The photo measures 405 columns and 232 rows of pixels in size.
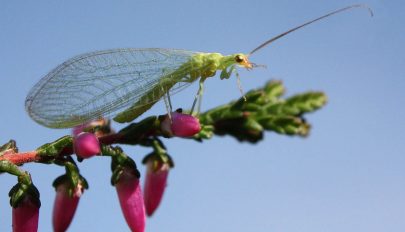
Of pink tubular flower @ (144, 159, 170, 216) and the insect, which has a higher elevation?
the insect

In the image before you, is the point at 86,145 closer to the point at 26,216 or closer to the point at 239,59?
the point at 26,216

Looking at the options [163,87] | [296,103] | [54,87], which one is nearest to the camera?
[296,103]

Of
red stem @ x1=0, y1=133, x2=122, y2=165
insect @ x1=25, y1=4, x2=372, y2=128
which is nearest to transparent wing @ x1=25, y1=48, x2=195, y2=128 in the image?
insect @ x1=25, y1=4, x2=372, y2=128

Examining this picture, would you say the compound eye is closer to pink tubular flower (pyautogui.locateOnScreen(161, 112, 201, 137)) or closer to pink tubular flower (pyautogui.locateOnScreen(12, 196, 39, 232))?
pink tubular flower (pyautogui.locateOnScreen(161, 112, 201, 137))

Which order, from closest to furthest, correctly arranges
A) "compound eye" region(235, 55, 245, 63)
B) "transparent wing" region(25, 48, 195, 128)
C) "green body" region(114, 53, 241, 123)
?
"transparent wing" region(25, 48, 195, 128), "green body" region(114, 53, 241, 123), "compound eye" region(235, 55, 245, 63)

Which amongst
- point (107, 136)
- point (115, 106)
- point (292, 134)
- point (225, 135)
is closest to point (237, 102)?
point (225, 135)

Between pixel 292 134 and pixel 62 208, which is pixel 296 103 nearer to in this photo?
pixel 292 134
